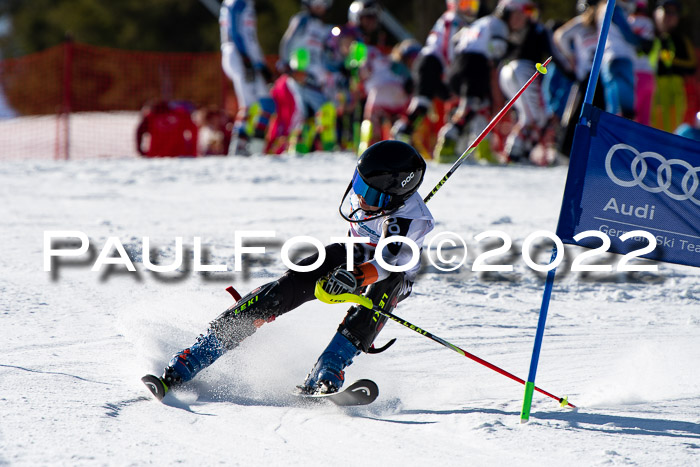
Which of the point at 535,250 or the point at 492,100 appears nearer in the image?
the point at 535,250

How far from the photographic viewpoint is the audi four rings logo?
3.79m

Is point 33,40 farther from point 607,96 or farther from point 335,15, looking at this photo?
point 607,96

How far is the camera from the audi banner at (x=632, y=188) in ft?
12.4

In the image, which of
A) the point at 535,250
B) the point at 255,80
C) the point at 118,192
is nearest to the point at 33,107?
the point at 255,80

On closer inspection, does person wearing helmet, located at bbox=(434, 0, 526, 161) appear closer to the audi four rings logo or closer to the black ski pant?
the black ski pant

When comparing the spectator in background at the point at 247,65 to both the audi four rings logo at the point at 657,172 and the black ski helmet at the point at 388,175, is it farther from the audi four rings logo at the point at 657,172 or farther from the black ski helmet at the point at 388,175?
the audi four rings logo at the point at 657,172

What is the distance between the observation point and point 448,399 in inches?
163

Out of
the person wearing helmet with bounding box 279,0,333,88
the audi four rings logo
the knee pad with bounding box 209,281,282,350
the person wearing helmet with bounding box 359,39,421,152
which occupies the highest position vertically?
the person wearing helmet with bounding box 279,0,333,88

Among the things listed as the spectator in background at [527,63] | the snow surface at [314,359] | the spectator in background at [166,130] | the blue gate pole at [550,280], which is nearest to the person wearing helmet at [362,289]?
the snow surface at [314,359]

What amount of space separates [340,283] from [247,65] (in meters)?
8.56

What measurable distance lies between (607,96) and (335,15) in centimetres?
1674

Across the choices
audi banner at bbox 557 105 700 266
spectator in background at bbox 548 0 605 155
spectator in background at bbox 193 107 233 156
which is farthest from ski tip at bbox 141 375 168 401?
spectator in background at bbox 193 107 233 156

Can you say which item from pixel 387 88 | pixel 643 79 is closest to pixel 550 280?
pixel 643 79

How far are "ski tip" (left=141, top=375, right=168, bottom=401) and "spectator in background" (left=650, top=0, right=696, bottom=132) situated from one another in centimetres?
934
